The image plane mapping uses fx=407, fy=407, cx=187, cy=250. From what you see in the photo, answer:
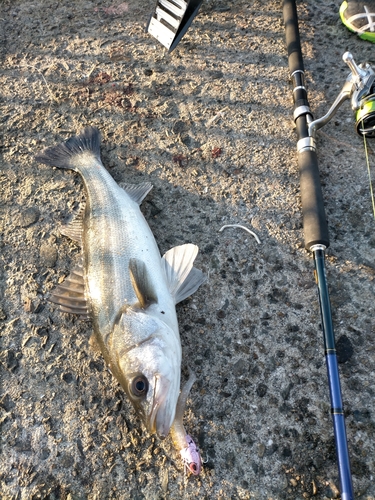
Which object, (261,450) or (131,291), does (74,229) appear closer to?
(131,291)

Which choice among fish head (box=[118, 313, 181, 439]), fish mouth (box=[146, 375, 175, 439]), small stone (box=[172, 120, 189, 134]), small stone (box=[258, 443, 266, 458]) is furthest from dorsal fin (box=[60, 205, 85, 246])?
small stone (box=[258, 443, 266, 458])

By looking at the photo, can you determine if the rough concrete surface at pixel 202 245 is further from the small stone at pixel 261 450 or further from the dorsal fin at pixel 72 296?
the dorsal fin at pixel 72 296

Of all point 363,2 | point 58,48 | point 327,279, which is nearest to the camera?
point 327,279

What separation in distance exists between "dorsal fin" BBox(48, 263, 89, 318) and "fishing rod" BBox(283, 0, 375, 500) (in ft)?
4.85

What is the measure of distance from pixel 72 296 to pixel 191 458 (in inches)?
47.4

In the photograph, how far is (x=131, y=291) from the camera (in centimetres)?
251

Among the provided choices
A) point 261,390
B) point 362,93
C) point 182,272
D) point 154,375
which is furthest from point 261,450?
point 362,93

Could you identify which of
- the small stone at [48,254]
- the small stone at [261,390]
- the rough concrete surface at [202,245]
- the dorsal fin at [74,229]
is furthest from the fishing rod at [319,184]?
the small stone at [48,254]

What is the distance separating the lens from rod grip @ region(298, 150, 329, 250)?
105 inches

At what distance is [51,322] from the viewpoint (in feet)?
9.19

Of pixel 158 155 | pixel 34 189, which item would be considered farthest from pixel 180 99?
pixel 34 189

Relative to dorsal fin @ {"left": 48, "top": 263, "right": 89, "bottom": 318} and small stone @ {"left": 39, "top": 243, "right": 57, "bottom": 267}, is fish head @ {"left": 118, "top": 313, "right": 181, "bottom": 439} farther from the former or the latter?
small stone @ {"left": 39, "top": 243, "right": 57, "bottom": 267}

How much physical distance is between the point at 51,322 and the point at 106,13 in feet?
11.6

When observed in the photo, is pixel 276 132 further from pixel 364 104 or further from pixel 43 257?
pixel 43 257
